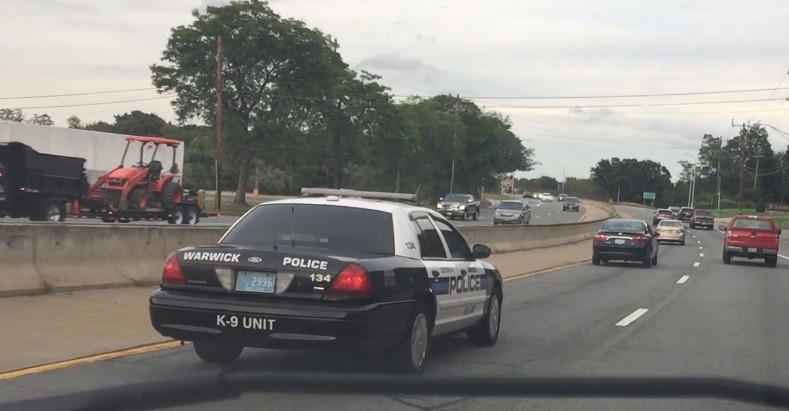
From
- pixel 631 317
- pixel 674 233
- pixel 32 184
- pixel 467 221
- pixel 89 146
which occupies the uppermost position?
pixel 89 146

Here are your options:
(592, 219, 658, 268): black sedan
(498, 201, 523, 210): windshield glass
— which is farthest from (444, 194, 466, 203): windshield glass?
(592, 219, 658, 268): black sedan

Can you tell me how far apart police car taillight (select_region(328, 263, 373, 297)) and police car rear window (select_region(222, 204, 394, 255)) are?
0.66 meters

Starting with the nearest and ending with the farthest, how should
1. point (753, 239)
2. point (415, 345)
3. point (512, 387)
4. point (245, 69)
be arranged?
point (512, 387), point (415, 345), point (753, 239), point (245, 69)

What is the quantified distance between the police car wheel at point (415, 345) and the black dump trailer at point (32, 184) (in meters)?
22.1

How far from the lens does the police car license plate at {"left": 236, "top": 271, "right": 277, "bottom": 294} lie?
7.63 metres

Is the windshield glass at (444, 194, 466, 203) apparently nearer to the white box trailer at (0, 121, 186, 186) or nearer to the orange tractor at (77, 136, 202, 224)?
the white box trailer at (0, 121, 186, 186)

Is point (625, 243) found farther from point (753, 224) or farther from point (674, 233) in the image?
point (674, 233)

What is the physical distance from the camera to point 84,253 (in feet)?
43.7

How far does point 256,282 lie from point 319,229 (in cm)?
102

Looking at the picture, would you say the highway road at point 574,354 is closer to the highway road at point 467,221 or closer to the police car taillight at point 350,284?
the police car taillight at point 350,284

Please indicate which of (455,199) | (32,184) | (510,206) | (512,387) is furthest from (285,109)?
(512,387)

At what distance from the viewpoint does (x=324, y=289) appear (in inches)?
297

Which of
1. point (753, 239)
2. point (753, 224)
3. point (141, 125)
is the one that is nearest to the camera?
point (753, 239)

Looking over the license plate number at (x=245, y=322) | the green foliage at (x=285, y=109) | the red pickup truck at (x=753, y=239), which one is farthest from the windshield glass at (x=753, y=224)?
the green foliage at (x=285, y=109)
